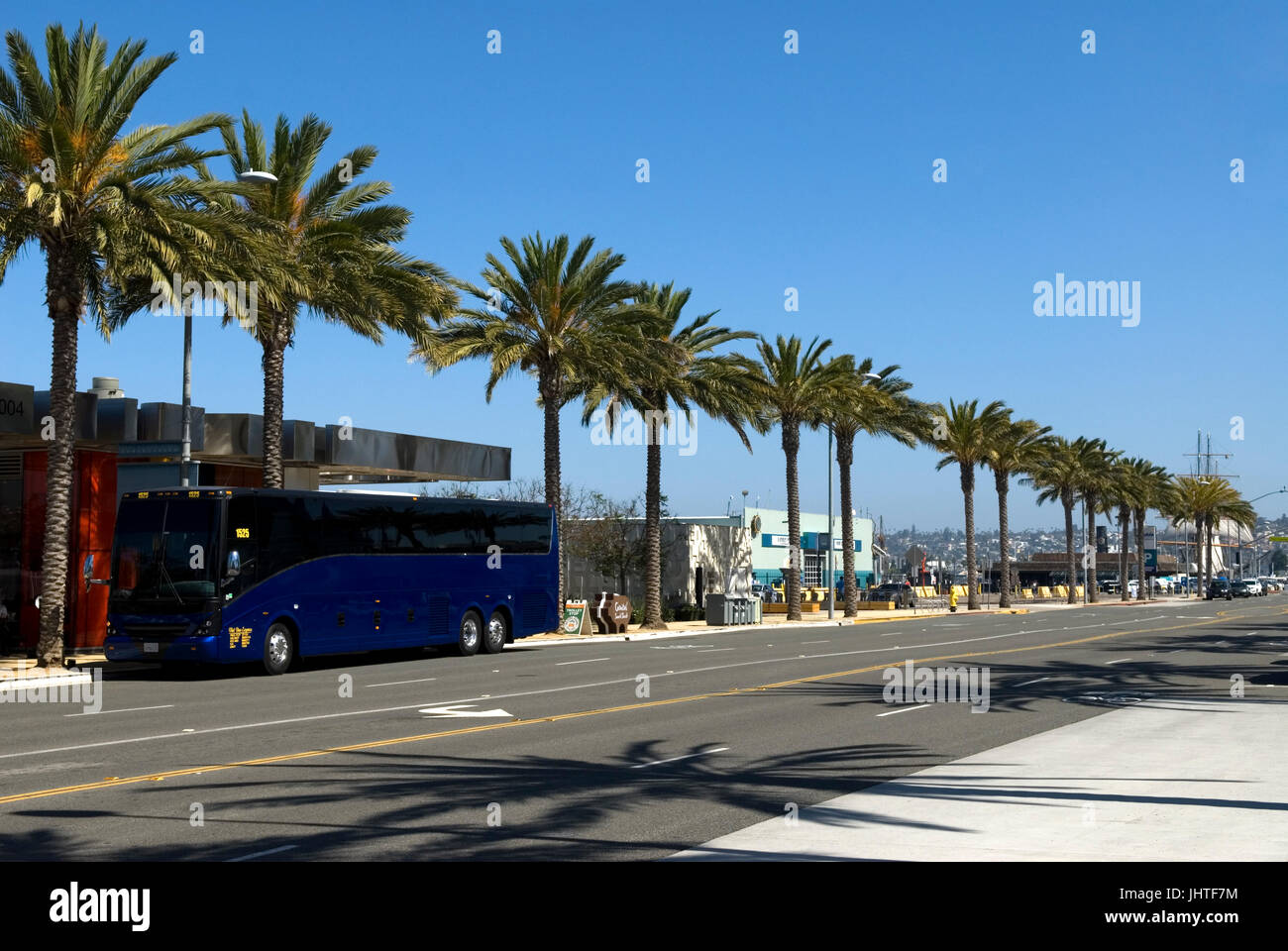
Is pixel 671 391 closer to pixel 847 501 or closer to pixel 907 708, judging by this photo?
pixel 847 501

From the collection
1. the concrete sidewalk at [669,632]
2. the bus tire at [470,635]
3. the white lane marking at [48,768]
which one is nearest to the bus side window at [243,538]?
the concrete sidewalk at [669,632]

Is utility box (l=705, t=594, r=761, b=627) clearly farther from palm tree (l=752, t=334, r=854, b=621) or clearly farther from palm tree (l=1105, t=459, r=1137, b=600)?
palm tree (l=1105, t=459, r=1137, b=600)

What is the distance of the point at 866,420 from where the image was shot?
58.9 m

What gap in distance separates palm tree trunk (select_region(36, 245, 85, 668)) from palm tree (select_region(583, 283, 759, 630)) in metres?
20.5

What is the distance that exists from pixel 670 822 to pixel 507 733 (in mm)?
6184

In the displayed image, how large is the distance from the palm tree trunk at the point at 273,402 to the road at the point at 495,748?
497cm

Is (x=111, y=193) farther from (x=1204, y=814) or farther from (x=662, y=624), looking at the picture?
(x=662, y=624)

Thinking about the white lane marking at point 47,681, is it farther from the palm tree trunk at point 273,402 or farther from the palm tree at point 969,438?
the palm tree at point 969,438

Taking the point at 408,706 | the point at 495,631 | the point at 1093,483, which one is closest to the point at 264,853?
the point at 408,706

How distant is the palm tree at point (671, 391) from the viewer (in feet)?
152

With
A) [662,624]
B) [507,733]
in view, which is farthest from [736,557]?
[507,733]

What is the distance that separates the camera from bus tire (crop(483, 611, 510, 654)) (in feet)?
110

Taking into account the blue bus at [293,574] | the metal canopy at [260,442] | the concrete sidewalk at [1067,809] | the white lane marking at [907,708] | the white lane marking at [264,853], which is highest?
the metal canopy at [260,442]
